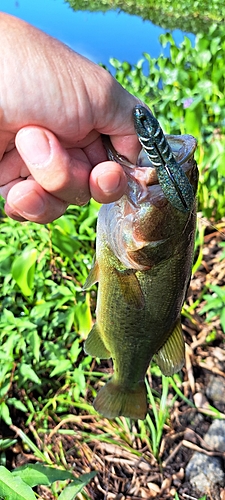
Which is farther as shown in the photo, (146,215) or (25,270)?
(25,270)

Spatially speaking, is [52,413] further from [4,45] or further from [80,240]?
[4,45]

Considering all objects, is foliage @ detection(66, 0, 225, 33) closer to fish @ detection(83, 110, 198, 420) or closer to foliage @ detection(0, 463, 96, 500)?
fish @ detection(83, 110, 198, 420)

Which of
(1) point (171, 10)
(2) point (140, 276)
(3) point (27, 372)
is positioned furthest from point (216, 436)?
(1) point (171, 10)

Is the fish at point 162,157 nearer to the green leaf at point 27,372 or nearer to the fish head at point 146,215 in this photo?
the fish head at point 146,215

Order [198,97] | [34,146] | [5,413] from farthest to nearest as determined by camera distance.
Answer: [198,97], [5,413], [34,146]

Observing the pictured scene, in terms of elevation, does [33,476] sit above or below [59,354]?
above

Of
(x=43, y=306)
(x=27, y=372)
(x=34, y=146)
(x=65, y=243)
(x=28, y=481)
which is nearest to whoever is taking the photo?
(x=34, y=146)

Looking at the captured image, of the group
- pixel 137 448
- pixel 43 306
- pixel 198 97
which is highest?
pixel 198 97

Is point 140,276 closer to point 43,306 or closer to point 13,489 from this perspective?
point 13,489
